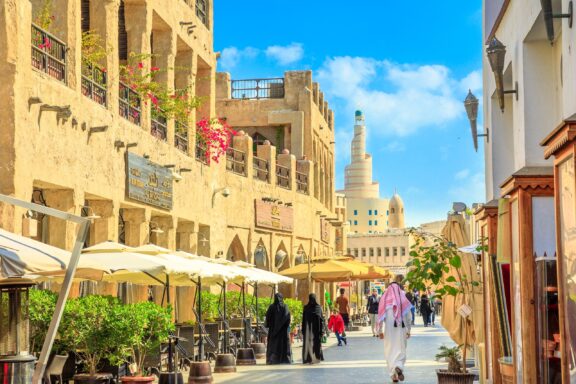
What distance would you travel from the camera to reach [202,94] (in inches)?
1173

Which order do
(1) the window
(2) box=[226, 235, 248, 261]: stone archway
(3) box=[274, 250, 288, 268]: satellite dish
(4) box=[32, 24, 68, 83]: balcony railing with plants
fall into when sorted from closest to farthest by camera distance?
(4) box=[32, 24, 68, 83]: balcony railing with plants < (1) the window < (2) box=[226, 235, 248, 261]: stone archway < (3) box=[274, 250, 288, 268]: satellite dish

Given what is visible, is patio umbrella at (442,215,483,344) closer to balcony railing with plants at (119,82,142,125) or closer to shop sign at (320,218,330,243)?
balcony railing with plants at (119,82,142,125)

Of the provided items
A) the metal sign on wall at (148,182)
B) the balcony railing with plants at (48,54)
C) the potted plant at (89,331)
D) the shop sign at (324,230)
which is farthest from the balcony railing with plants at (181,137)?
the shop sign at (324,230)

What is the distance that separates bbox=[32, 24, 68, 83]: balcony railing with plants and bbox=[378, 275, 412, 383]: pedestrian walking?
6725 mm

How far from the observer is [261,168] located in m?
35.6

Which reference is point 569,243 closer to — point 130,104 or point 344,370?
point 344,370

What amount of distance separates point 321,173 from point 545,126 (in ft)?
112

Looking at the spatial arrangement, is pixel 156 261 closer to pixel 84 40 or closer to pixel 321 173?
pixel 84 40

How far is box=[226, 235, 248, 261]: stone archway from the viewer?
32812 millimetres

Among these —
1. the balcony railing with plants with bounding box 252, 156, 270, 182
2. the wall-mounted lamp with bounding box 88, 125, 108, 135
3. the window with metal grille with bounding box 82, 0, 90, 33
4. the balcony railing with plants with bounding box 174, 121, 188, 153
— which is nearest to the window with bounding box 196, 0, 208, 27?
the balcony railing with plants with bounding box 174, 121, 188, 153

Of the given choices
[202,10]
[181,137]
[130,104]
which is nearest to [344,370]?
[130,104]


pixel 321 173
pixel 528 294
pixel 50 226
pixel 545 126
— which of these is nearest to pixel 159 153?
pixel 50 226

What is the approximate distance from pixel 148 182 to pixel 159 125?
2452 mm

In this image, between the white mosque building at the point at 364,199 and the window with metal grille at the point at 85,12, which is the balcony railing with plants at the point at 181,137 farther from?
the white mosque building at the point at 364,199
